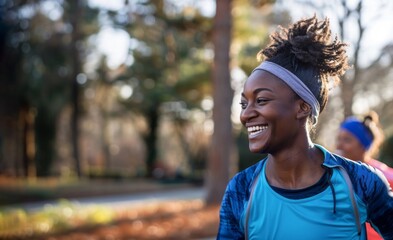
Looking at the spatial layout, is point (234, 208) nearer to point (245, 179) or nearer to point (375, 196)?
point (245, 179)

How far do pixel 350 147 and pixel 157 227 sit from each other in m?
7.42

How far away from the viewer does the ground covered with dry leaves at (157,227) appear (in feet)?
36.4

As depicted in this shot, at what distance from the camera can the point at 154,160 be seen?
1642 inches

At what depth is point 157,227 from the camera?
1225 cm

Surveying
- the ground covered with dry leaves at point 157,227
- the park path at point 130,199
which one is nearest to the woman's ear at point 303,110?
the ground covered with dry leaves at point 157,227

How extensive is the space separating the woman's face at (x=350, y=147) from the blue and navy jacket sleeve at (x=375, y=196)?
9.45ft

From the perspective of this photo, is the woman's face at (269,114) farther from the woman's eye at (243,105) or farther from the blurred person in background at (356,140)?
the blurred person in background at (356,140)

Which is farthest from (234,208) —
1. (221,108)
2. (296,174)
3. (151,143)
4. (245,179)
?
(151,143)

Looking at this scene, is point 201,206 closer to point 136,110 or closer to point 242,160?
point 242,160

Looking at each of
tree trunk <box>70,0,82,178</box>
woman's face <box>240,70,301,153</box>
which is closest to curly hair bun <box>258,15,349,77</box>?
woman's face <box>240,70,301,153</box>

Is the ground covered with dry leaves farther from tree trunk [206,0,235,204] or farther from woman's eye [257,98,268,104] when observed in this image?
woman's eye [257,98,268,104]

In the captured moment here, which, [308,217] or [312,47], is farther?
[312,47]

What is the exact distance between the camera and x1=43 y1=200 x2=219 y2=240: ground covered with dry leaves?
11094 millimetres

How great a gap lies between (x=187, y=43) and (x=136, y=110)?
8.09 m
